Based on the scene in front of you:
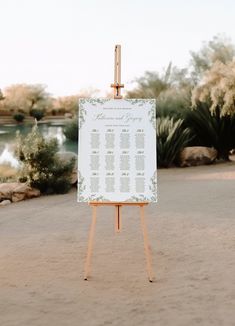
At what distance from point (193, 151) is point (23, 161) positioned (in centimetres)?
500

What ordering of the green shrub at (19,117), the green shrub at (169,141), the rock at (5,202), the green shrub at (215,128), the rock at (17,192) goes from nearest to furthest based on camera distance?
the rock at (5,202) → the rock at (17,192) → the green shrub at (169,141) → the green shrub at (215,128) → the green shrub at (19,117)

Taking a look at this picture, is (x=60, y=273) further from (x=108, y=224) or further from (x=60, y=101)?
(x=60, y=101)

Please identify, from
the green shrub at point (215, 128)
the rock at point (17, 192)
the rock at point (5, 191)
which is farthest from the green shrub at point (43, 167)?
the green shrub at point (215, 128)

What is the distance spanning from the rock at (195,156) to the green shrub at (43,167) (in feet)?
13.7

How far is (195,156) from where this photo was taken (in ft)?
43.0

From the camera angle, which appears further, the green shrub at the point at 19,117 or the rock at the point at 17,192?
the green shrub at the point at 19,117

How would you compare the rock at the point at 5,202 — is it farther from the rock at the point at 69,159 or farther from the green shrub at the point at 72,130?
the green shrub at the point at 72,130

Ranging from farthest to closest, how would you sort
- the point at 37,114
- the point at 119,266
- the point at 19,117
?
the point at 37,114 → the point at 19,117 → the point at 119,266

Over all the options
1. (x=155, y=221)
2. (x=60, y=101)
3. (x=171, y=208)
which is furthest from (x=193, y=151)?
(x=60, y=101)

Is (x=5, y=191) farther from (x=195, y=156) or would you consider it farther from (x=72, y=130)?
(x=72, y=130)

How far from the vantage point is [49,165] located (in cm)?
952

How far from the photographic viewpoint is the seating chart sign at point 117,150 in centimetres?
482

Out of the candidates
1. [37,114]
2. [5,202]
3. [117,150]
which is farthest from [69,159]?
[37,114]

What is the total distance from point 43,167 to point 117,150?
15.8 feet
